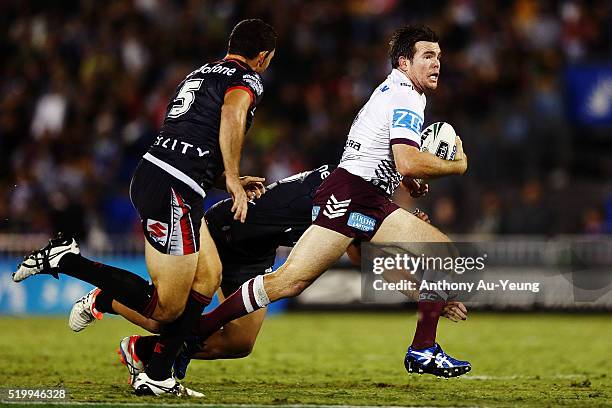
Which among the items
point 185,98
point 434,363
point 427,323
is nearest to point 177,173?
point 185,98

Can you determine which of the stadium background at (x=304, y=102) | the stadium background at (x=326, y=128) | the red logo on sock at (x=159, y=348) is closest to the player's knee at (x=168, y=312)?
the red logo on sock at (x=159, y=348)

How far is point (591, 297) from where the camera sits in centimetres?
1755

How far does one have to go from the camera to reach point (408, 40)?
8.52m

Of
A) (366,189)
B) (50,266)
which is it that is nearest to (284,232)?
(366,189)

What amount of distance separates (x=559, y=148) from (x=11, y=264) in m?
9.09

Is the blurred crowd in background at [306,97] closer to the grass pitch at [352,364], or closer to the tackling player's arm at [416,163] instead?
the grass pitch at [352,364]

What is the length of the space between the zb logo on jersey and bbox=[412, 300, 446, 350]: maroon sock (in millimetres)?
1313

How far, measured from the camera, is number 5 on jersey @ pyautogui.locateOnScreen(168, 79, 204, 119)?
27.6 feet

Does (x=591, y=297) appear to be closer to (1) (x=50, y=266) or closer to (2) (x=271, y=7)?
(2) (x=271, y=7)

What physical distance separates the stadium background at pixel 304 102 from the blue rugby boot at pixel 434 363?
928 centimetres

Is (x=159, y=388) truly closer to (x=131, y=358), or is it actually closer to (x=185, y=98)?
(x=131, y=358)

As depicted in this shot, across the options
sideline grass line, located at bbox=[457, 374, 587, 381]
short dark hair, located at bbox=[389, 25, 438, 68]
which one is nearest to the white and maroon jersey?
short dark hair, located at bbox=[389, 25, 438, 68]

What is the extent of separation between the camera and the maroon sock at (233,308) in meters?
8.41

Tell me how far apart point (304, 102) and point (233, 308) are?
482 inches
